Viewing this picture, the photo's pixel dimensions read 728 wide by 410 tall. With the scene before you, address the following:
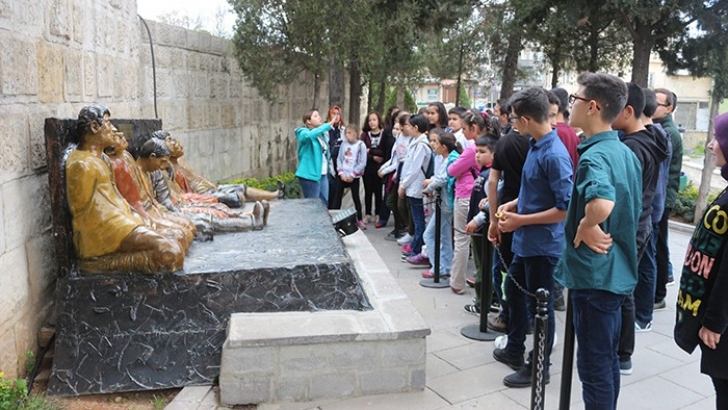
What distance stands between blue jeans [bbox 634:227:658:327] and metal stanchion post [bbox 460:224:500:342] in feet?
3.56

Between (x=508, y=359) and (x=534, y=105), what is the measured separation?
68.1 inches

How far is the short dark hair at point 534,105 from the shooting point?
12.2ft

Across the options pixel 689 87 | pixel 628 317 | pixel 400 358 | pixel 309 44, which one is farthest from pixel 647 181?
pixel 689 87

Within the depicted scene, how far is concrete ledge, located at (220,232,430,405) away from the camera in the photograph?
3.64 meters

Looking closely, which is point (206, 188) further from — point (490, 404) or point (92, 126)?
point (490, 404)

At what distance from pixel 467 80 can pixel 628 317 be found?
18120 mm

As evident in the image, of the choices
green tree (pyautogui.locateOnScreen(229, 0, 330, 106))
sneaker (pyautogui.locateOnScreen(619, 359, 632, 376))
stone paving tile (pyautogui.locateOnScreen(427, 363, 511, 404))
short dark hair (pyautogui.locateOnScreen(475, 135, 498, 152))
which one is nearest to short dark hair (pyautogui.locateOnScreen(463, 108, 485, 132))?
short dark hair (pyautogui.locateOnScreen(475, 135, 498, 152))

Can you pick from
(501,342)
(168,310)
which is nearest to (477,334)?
(501,342)

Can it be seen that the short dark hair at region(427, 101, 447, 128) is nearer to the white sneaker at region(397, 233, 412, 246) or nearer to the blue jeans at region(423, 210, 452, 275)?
the white sneaker at region(397, 233, 412, 246)

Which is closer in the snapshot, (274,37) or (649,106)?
(649,106)

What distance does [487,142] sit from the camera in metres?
5.14

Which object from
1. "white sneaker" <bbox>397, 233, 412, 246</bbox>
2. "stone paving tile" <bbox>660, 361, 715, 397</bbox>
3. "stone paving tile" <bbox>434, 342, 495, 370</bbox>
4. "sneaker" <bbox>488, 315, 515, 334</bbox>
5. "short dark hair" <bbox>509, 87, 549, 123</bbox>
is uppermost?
"short dark hair" <bbox>509, 87, 549, 123</bbox>

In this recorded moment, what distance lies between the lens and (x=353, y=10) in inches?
373

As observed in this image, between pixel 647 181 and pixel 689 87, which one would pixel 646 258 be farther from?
pixel 689 87
